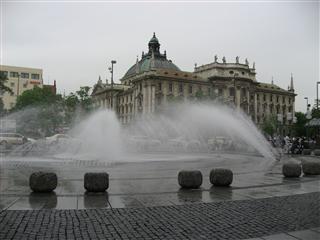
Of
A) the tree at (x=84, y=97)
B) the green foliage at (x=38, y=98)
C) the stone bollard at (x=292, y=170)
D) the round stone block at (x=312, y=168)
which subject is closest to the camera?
the stone bollard at (x=292, y=170)

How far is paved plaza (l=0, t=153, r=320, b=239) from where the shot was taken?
7320 mm

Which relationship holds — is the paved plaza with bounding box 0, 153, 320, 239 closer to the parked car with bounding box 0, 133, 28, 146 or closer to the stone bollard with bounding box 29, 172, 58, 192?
the stone bollard with bounding box 29, 172, 58, 192

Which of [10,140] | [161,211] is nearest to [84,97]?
[10,140]

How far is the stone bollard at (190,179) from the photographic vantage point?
1254 cm

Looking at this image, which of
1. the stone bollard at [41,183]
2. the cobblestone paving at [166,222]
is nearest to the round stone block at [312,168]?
the cobblestone paving at [166,222]

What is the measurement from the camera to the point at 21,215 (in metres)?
A: 8.48

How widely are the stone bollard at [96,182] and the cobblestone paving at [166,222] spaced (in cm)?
249

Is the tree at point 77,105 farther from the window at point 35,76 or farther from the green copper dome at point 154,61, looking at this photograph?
the window at point 35,76

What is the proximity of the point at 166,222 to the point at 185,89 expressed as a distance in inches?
3826

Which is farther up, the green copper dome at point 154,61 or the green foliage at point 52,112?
the green copper dome at point 154,61

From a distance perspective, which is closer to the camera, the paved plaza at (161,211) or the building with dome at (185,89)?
the paved plaza at (161,211)

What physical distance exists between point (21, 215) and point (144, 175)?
815 cm

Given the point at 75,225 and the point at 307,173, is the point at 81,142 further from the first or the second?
the point at 75,225

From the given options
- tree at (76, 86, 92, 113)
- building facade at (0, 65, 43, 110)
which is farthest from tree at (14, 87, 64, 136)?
building facade at (0, 65, 43, 110)
